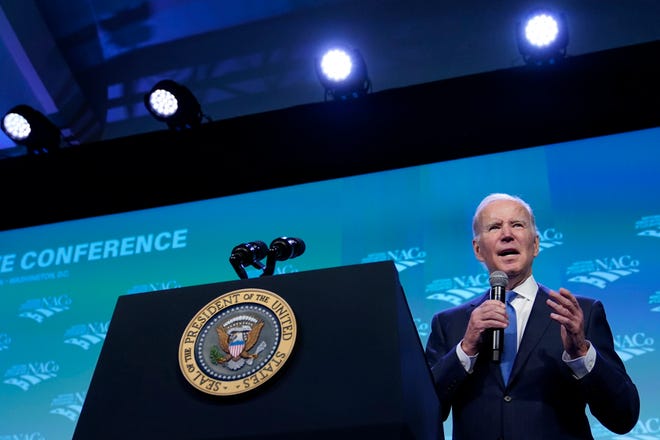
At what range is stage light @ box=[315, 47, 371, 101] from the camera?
4.55m

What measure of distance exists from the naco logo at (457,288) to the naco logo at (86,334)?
1760 mm

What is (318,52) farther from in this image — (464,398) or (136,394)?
(136,394)

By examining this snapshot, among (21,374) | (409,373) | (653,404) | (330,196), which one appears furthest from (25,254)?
(409,373)

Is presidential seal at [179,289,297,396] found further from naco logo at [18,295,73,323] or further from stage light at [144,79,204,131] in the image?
stage light at [144,79,204,131]

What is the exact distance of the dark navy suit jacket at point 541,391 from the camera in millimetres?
1814

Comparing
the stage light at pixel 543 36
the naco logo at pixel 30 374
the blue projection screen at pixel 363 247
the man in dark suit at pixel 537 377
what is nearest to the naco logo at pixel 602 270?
the blue projection screen at pixel 363 247

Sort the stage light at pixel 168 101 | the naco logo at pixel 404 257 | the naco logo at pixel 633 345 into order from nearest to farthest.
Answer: the naco logo at pixel 633 345 < the naco logo at pixel 404 257 < the stage light at pixel 168 101

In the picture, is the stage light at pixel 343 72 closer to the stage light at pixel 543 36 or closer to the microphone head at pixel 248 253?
the stage light at pixel 543 36

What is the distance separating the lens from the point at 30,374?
4.18m

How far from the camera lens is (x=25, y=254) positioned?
4.74m

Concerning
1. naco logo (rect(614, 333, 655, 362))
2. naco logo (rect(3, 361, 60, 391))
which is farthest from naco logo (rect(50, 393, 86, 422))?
naco logo (rect(614, 333, 655, 362))

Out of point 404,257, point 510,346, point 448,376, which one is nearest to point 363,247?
point 404,257

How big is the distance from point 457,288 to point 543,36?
1522 mm

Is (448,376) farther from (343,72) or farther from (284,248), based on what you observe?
(343,72)
